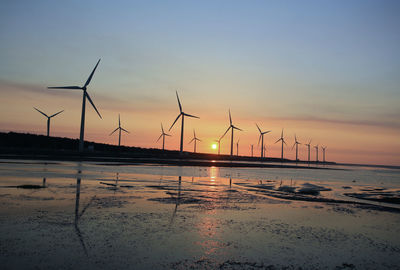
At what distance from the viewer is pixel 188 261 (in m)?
7.59

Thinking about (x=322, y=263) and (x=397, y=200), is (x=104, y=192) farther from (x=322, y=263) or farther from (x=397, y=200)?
(x=397, y=200)

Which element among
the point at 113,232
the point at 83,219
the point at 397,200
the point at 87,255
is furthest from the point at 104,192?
the point at 397,200

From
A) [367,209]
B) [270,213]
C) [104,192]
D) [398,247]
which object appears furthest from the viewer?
[104,192]

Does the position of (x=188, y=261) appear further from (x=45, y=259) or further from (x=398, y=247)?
(x=398, y=247)

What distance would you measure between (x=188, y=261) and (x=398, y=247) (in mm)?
6586

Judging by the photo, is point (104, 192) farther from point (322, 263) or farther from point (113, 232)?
point (322, 263)

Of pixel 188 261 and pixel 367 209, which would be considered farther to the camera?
pixel 367 209

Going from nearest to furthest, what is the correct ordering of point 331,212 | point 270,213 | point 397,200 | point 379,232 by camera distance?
point 379,232
point 270,213
point 331,212
point 397,200

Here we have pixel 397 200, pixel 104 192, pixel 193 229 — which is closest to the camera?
pixel 193 229

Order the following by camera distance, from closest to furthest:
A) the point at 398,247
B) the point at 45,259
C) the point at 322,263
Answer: the point at 45,259
the point at 322,263
the point at 398,247

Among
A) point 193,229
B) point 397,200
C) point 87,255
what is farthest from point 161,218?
point 397,200

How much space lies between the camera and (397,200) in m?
21.0

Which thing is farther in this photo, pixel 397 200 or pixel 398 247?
pixel 397 200

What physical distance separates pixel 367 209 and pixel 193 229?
10.9m
